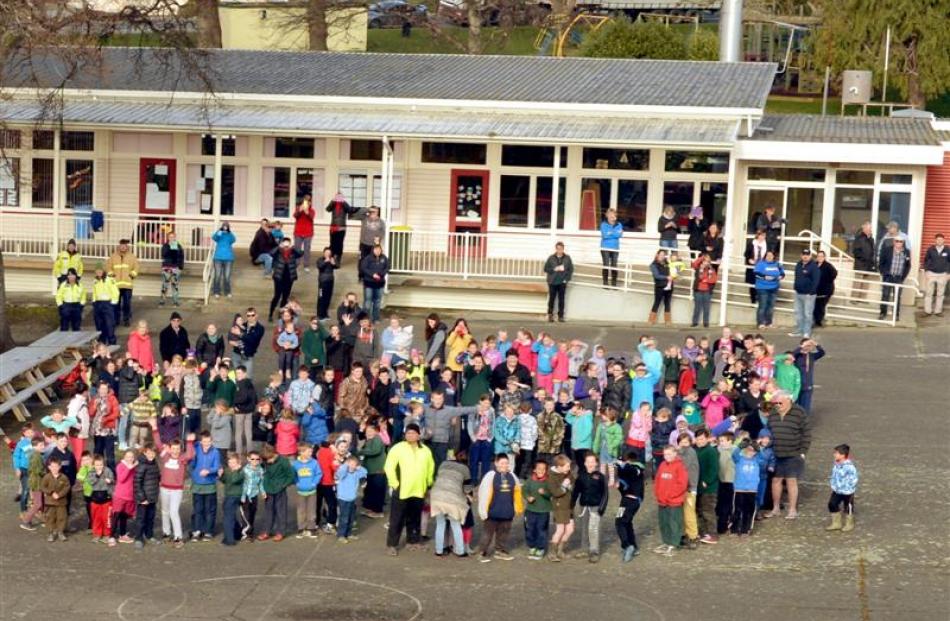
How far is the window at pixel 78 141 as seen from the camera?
1351 inches

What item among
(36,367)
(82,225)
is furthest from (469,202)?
(36,367)

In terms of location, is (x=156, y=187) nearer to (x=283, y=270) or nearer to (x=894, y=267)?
(x=283, y=270)

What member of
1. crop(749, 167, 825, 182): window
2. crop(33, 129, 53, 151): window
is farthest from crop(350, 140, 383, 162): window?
crop(749, 167, 825, 182): window

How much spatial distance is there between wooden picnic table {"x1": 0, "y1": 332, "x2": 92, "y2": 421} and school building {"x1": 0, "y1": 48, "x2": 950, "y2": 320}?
5.10m

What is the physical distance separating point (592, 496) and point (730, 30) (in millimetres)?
23773

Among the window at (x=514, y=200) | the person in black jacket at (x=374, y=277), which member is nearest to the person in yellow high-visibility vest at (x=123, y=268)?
the person in black jacket at (x=374, y=277)

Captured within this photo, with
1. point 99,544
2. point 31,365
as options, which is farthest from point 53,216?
point 99,544

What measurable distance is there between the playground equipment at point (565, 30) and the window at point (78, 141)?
18.9 m

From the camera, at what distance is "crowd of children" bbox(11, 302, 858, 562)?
1811 centimetres

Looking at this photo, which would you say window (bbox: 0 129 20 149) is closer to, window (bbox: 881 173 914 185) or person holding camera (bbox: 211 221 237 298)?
person holding camera (bbox: 211 221 237 298)

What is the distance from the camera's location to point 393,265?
3117 cm

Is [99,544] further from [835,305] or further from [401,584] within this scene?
[835,305]

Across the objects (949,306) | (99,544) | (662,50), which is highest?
(662,50)

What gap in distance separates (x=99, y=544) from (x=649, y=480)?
21.9 feet
